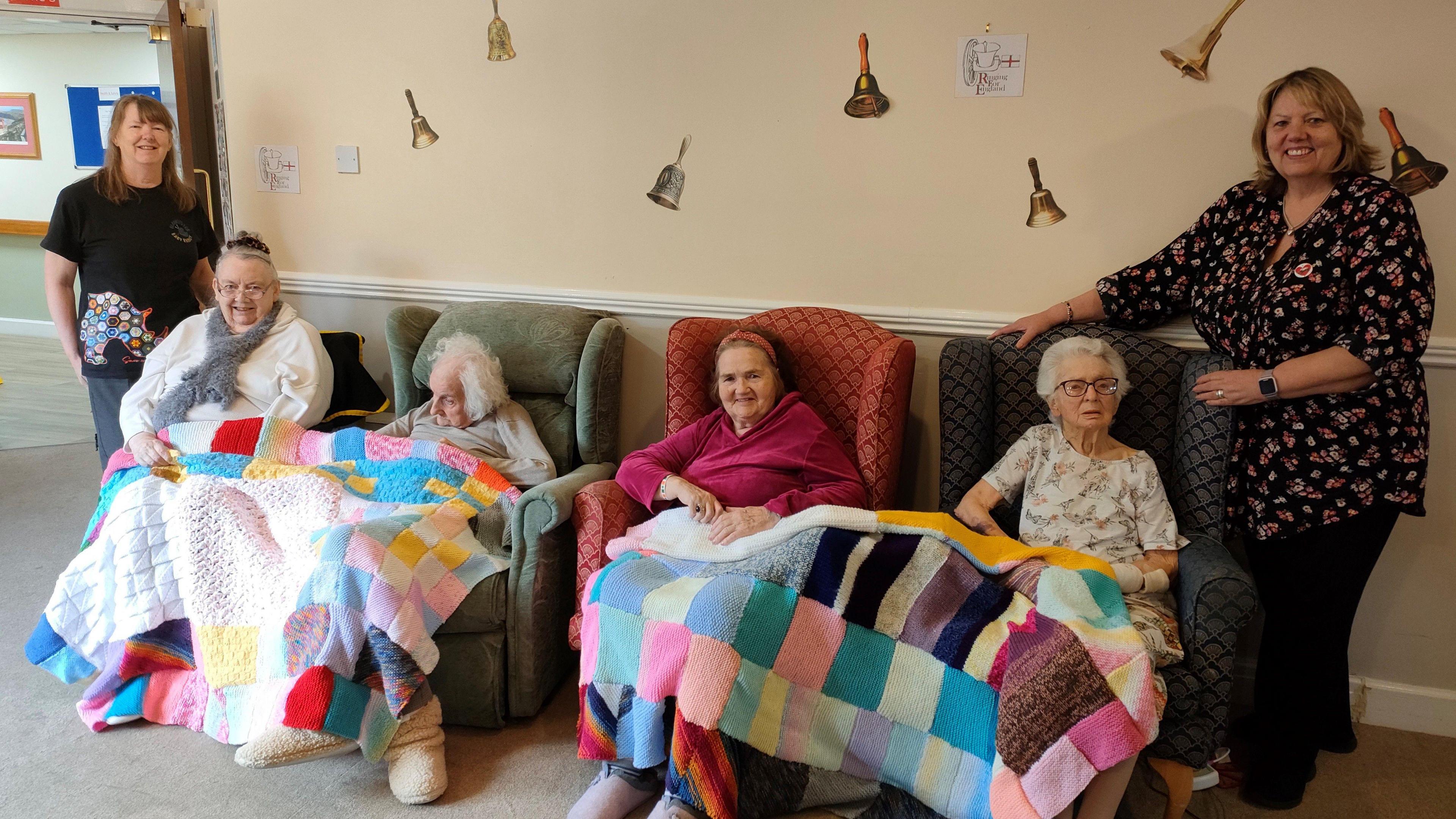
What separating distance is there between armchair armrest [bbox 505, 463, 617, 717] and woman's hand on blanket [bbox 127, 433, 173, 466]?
1027 mm

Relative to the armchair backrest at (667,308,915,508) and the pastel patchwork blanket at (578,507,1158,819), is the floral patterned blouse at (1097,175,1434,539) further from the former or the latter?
the armchair backrest at (667,308,915,508)

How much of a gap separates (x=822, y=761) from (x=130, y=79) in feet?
19.5

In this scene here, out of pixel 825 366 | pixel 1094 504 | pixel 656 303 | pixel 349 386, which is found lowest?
pixel 1094 504

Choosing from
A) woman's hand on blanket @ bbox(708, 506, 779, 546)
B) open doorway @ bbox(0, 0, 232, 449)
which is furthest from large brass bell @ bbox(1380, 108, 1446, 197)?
open doorway @ bbox(0, 0, 232, 449)

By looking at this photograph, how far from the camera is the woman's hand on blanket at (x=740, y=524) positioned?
2.11 meters

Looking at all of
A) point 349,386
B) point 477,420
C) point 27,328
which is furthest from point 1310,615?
point 27,328

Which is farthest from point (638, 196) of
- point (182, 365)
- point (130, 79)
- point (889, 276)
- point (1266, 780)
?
point (130, 79)

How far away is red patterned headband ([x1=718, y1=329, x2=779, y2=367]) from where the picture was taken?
2412 mm

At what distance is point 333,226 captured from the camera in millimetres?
3186

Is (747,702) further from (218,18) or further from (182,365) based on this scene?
(218,18)

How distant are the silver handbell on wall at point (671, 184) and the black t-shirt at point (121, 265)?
1509 mm

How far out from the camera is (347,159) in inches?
122

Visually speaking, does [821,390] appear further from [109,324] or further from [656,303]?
[109,324]

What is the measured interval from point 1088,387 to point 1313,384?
1.50 feet
